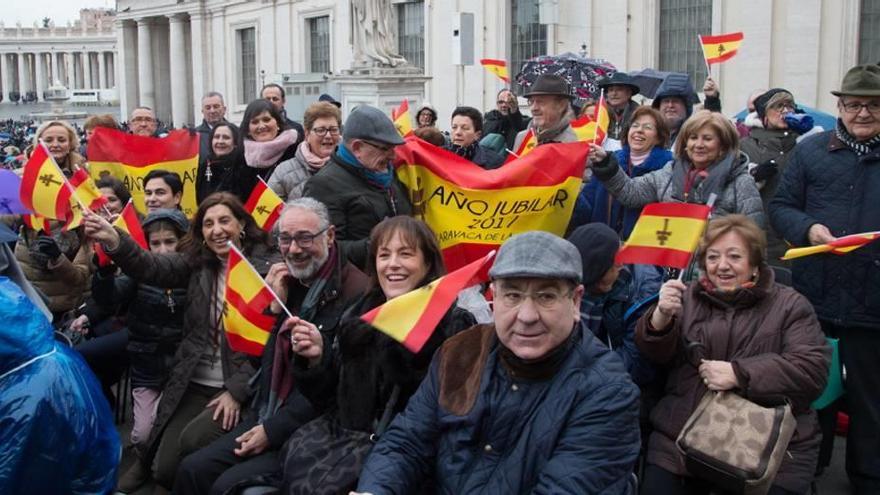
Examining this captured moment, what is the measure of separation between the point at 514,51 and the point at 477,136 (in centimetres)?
1711

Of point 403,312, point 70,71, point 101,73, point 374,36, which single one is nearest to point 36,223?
point 403,312

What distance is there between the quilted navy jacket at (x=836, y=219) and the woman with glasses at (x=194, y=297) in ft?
9.45

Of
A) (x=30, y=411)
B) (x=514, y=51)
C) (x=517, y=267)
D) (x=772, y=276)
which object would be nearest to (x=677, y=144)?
(x=772, y=276)

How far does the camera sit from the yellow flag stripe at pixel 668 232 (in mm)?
4035

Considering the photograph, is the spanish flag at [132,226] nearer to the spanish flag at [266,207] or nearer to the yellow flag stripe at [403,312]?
the spanish flag at [266,207]

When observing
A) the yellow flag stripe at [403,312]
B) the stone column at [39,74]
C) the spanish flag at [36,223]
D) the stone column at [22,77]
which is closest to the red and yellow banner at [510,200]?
the yellow flag stripe at [403,312]

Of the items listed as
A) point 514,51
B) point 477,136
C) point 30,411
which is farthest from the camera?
point 514,51

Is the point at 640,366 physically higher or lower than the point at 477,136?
lower

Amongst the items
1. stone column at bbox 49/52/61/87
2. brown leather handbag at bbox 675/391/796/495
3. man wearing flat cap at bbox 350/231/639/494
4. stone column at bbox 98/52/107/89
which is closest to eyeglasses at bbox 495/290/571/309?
man wearing flat cap at bbox 350/231/639/494

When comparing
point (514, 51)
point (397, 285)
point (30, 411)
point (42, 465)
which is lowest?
point (42, 465)

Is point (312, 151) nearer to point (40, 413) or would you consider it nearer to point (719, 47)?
point (40, 413)

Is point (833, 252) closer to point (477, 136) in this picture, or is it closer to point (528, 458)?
point (528, 458)

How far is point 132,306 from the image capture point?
5.51 meters

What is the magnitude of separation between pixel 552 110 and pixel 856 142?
6.54 ft
